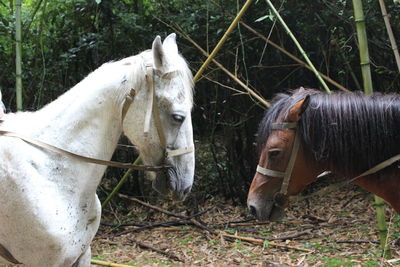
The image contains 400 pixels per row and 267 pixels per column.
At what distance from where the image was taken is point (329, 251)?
13.5 feet

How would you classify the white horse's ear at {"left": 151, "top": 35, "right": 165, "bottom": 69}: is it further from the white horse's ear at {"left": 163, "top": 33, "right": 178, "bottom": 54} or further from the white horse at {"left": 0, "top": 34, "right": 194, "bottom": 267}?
the white horse's ear at {"left": 163, "top": 33, "right": 178, "bottom": 54}

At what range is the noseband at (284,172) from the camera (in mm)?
2195

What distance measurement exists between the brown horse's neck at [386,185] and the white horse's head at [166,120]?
0.92 m

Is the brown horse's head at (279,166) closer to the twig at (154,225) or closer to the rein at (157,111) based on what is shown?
the rein at (157,111)

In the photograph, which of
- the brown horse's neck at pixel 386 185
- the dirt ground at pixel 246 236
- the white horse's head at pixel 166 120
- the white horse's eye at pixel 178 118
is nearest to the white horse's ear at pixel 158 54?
the white horse's head at pixel 166 120

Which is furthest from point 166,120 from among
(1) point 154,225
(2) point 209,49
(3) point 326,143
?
(2) point 209,49

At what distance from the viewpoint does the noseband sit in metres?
2.20

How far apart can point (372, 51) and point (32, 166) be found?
4602 millimetres

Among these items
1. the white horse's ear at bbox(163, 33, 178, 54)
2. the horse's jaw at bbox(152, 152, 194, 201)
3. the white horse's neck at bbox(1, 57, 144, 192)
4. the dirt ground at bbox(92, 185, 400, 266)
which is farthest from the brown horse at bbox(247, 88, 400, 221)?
the dirt ground at bbox(92, 185, 400, 266)

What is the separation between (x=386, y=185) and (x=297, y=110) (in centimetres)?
59

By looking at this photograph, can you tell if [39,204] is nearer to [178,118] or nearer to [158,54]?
[178,118]

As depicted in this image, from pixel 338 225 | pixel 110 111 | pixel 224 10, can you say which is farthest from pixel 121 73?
pixel 338 225

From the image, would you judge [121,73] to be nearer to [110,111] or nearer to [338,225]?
[110,111]

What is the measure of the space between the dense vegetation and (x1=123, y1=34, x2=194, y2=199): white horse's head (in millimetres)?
3328
